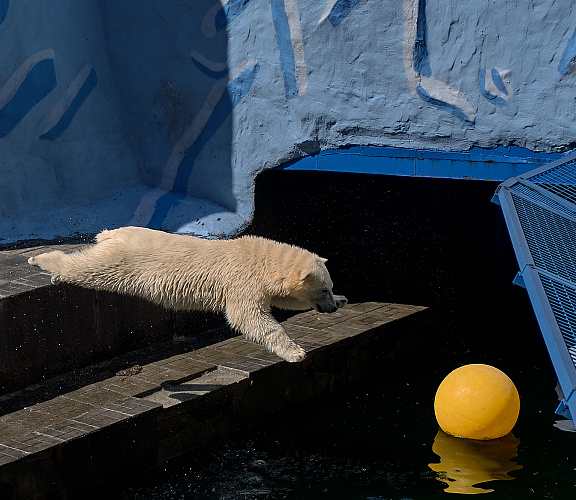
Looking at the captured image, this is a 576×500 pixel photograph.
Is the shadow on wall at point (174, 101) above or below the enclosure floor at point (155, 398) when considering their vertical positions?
above

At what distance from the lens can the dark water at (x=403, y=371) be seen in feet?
19.0

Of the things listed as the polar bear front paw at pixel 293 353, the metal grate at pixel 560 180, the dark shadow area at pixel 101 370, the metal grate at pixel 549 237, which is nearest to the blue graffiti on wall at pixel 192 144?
the dark shadow area at pixel 101 370

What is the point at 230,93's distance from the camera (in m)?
8.55

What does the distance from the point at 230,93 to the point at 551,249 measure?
4916mm

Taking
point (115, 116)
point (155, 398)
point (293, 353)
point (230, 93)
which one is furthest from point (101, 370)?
point (115, 116)

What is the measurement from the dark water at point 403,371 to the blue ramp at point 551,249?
6.76 ft

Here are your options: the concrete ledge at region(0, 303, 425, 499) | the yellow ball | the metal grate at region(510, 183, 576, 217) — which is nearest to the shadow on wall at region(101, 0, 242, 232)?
the concrete ledge at region(0, 303, 425, 499)

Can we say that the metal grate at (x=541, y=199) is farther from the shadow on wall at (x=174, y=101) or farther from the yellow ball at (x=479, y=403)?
the shadow on wall at (x=174, y=101)

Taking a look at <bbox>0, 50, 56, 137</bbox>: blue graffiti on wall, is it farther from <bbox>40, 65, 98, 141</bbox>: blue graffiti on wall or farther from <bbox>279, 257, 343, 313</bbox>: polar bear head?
<bbox>279, 257, 343, 313</bbox>: polar bear head

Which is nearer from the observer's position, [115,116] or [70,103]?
[70,103]

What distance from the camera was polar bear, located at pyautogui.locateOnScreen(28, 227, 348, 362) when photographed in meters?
4.88

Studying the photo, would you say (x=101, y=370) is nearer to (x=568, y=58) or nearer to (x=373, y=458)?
(x=373, y=458)

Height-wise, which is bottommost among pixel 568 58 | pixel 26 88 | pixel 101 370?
pixel 101 370

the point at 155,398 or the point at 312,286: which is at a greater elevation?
the point at 312,286
